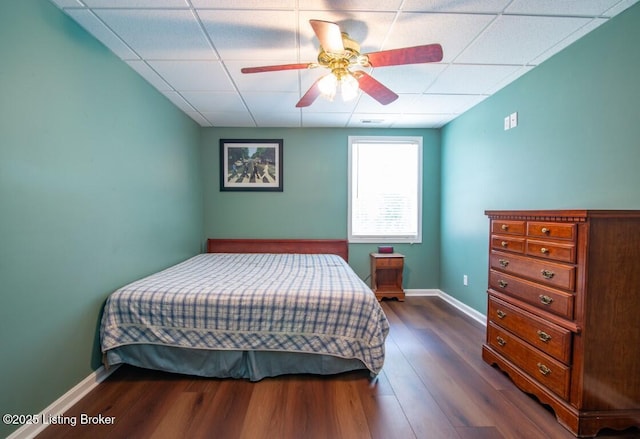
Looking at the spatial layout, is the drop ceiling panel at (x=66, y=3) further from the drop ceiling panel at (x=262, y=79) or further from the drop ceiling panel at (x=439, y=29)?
the drop ceiling panel at (x=439, y=29)

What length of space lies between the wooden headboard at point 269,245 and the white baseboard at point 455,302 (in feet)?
4.16

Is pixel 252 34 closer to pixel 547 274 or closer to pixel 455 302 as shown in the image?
pixel 547 274

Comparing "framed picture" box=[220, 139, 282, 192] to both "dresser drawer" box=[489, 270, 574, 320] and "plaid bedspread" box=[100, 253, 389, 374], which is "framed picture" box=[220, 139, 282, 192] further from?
"dresser drawer" box=[489, 270, 574, 320]

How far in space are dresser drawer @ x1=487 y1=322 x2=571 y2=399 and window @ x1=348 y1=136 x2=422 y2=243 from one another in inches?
76.8

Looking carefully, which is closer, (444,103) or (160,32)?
(160,32)

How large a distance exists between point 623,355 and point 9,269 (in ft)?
10.5

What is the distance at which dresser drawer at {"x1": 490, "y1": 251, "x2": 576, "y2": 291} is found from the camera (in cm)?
148

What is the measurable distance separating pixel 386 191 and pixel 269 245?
1873mm

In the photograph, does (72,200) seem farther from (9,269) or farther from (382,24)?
(382,24)

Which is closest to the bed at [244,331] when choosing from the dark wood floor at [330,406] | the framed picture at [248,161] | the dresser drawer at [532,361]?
the dark wood floor at [330,406]

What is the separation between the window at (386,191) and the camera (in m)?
3.89

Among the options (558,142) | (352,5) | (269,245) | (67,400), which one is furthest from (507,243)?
(67,400)

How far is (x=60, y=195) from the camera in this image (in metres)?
1.59

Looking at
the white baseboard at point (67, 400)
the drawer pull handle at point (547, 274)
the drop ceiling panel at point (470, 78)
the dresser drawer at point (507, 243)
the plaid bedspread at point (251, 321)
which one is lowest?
the white baseboard at point (67, 400)
